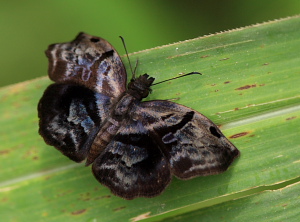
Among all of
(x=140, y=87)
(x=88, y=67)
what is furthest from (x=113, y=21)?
(x=140, y=87)

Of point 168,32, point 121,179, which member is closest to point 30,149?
point 121,179

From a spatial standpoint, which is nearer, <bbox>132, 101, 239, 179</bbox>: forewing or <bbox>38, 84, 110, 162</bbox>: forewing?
<bbox>132, 101, 239, 179</bbox>: forewing

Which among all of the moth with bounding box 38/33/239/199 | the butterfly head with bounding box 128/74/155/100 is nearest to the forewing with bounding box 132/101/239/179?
the moth with bounding box 38/33/239/199

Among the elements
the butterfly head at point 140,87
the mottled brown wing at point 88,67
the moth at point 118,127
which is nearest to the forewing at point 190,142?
the moth at point 118,127

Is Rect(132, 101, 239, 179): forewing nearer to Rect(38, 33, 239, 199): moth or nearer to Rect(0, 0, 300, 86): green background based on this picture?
Rect(38, 33, 239, 199): moth

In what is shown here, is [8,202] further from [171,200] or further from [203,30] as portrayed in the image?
[203,30]

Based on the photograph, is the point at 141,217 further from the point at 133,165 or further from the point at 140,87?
the point at 140,87
